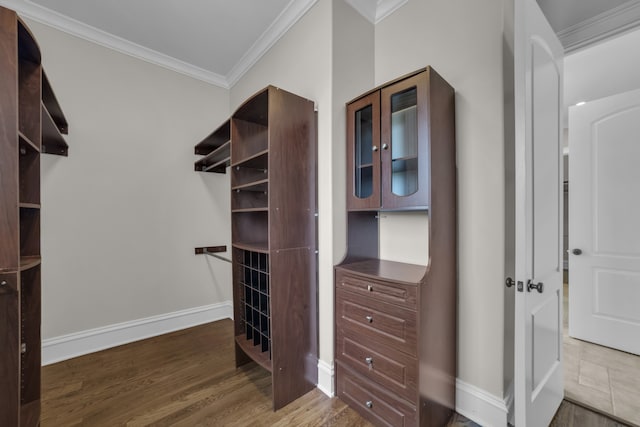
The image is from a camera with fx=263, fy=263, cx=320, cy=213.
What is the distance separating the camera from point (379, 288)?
4.96 feet

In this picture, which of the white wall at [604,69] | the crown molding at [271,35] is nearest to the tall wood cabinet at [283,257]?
the crown molding at [271,35]

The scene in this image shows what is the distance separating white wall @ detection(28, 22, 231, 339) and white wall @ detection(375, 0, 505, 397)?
8.64 feet

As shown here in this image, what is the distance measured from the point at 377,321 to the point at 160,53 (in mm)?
3301

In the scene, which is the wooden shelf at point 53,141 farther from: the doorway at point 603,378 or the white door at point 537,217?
the doorway at point 603,378

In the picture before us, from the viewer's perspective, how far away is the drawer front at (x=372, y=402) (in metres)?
1.41

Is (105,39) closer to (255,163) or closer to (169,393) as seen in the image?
(255,163)

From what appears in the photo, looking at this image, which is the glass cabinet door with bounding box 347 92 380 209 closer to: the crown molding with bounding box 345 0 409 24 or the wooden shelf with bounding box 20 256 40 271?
the crown molding with bounding box 345 0 409 24

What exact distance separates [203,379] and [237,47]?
304 cm

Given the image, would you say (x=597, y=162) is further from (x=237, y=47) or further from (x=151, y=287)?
(x=151, y=287)

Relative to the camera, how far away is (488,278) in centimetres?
153

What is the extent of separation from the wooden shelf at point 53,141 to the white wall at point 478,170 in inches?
106

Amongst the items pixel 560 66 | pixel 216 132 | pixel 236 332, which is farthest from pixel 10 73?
pixel 560 66

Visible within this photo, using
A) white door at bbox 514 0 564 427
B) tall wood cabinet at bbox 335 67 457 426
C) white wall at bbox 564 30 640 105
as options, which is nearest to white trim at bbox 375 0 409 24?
tall wood cabinet at bbox 335 67 457 426

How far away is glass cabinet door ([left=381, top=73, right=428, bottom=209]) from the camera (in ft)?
5.03
